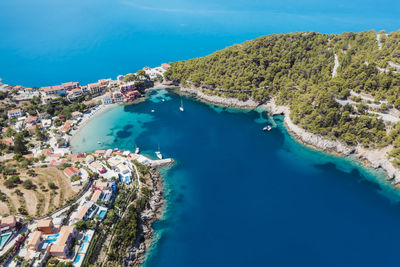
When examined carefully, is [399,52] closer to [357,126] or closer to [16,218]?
[357,126]

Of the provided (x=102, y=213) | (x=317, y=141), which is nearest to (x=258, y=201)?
(x=317, y=141)

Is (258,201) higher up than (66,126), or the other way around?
(66,126)

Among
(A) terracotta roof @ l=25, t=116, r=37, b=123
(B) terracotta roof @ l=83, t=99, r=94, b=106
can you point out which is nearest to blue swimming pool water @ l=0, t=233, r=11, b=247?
(A) terracotta roof @ l=25, t=116, r=37, b=123

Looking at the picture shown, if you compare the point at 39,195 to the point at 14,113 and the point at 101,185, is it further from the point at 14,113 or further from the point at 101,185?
the point at 14,113

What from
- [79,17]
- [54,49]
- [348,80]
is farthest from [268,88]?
[79,17]

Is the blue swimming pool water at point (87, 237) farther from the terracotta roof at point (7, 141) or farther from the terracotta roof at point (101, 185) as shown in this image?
the terracotta roof at point (7, 141)

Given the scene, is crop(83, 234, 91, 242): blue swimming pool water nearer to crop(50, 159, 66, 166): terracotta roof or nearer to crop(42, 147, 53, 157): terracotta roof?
crop(50, 159, 66, 166): terracotta roof

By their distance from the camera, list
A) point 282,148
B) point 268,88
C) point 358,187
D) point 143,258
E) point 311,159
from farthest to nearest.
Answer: point 268,88
point 282,148
point 311,159
point 358,187
point 143,258
